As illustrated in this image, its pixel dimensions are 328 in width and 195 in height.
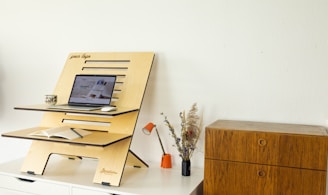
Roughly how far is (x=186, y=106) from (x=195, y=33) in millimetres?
450

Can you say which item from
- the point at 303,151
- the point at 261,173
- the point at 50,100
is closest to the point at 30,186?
the point at 50,100

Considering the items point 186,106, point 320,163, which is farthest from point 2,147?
point 320,163

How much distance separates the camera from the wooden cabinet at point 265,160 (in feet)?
4.81

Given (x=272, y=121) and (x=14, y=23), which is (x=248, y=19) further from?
(x=14, y=23)

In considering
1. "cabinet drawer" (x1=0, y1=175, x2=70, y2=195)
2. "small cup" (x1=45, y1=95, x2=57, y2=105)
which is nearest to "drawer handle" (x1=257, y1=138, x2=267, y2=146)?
"cabinet drawer" (x1=0, y1=175, x2=70, y2=195)

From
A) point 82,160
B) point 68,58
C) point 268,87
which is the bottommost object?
point 82,160

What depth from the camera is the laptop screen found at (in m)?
1.93

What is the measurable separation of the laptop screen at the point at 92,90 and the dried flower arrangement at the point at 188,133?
1.36 ft

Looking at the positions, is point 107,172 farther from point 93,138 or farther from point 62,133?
point 62,133

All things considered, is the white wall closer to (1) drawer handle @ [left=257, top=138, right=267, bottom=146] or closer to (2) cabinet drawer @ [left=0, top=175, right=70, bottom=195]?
(1) drawer handle @ [left=257, top=138, right=267, bottom=146]

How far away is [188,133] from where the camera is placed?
6.29ft

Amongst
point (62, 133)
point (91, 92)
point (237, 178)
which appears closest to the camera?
point (237, 178)

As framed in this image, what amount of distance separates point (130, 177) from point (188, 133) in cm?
41

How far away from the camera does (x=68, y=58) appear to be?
90.3 inches
